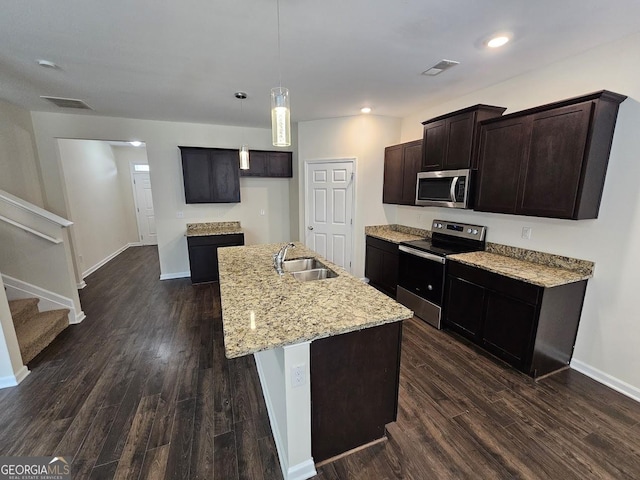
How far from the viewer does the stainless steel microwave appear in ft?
9.71

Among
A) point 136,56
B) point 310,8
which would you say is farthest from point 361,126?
point 136,56

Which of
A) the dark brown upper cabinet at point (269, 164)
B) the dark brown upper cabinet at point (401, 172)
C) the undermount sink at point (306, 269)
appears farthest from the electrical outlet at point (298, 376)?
the dark brown upper cabinet at point (269, 164)

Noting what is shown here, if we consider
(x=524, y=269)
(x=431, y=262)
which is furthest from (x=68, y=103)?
(x=524, y=269)

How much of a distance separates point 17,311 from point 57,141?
268 centimetres

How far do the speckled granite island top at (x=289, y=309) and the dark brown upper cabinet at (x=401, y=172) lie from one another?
84.8 inches

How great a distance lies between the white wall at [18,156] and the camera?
3459 mm

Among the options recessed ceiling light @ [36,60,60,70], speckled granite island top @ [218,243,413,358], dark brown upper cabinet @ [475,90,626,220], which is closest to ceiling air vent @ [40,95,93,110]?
recessed ceiling light @ [36,60,60,70]

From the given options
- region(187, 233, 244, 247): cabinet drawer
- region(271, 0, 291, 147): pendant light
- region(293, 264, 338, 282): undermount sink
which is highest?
region(271, 0, 291, 147): pendant light

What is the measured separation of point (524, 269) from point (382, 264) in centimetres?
194

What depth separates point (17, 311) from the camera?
2.92m

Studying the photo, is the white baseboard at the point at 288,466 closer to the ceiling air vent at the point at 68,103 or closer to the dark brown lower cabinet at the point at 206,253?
the dark brown lower cabinet at the point at 206,253

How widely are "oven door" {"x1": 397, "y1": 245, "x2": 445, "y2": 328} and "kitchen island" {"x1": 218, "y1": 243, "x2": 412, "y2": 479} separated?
1.64 metres

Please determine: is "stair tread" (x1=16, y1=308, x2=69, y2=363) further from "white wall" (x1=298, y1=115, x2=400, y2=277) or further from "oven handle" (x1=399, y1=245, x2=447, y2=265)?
"oven handle" (x1=399, y1=245, x2=447, y2=265)

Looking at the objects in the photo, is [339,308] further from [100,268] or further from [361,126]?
[100,268]
